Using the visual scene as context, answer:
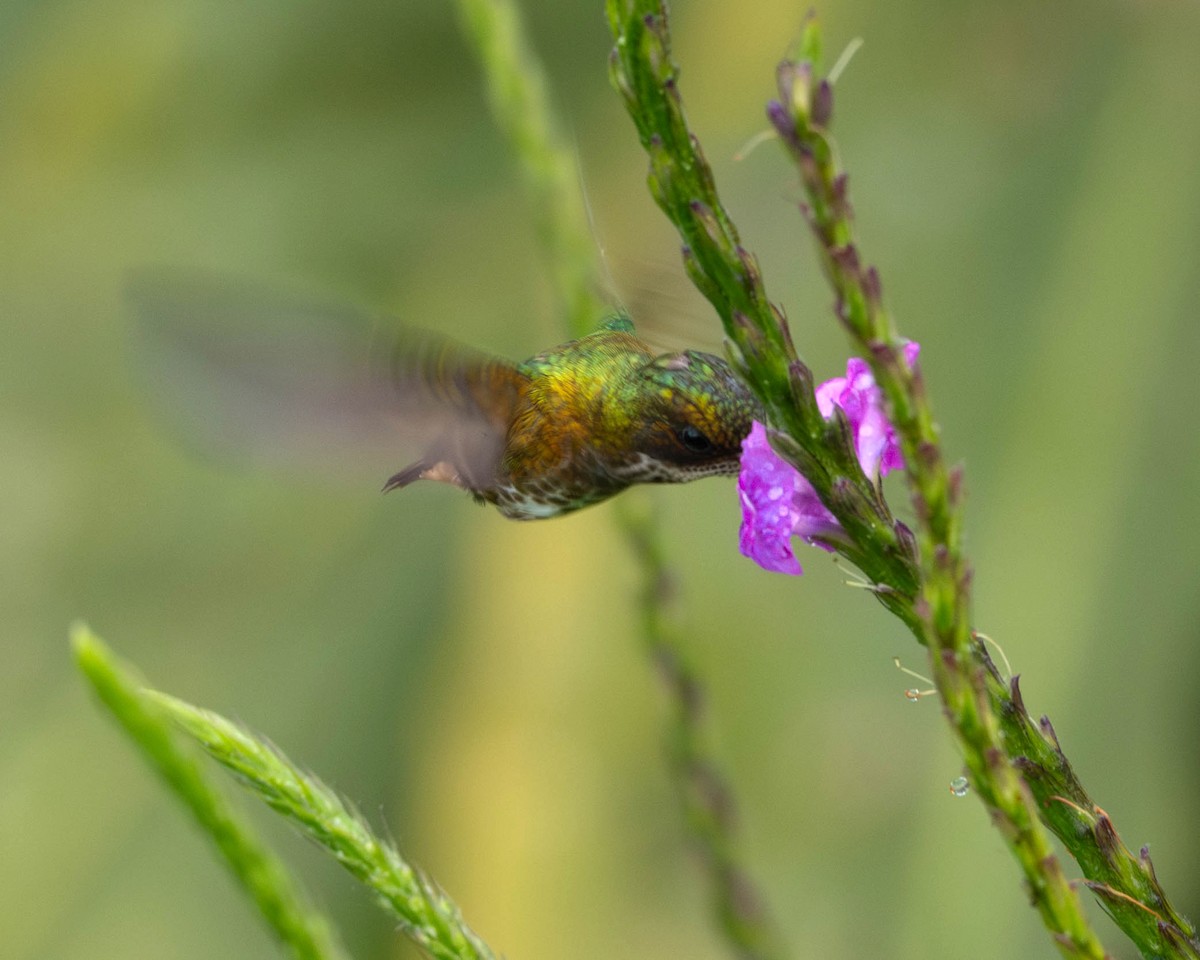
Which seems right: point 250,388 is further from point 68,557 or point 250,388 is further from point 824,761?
point 68,557

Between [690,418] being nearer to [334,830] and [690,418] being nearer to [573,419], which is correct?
[573,419]

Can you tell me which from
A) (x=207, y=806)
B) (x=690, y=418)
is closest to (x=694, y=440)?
(x=690, y=418)

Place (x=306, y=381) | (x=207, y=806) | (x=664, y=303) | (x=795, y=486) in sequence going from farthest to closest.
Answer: (x=664, y=303) < (x=306, y=381) < (x=795, y=486) < (x=207, y=806)

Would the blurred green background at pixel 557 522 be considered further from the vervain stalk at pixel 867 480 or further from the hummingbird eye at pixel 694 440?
the vervain stalk at pixel 867 480

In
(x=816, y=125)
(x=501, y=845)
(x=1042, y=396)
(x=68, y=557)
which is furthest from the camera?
(x=68, y=557)

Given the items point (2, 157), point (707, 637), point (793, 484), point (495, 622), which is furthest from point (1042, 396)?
point (2, 157)

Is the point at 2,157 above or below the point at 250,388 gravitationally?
above
